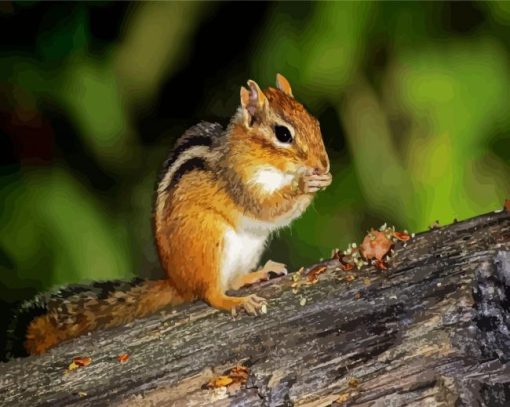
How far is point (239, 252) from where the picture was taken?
1.22 m

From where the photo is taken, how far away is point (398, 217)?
5.13ft

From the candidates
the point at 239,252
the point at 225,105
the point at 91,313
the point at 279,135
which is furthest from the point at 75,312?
the point at 225,105

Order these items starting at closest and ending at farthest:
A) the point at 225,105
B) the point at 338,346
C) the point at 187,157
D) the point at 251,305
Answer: the point at 338,346, the point at 251,305, the point at 187,157, the point at 225,105

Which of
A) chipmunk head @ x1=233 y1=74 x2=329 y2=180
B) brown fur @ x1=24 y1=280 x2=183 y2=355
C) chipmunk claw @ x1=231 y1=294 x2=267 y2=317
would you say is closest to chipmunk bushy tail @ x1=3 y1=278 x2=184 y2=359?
brown fur @ x1=24 y1=280 x2=183 y2=355

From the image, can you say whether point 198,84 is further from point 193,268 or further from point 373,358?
point 373,358

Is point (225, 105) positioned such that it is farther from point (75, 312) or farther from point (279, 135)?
point (75, 312)

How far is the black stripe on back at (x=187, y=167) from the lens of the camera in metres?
1.21

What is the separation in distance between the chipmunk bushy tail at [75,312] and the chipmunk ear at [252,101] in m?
0.29

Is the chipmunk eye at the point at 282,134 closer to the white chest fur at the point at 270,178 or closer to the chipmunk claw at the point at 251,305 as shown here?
the white chest fur at the point at 270,178

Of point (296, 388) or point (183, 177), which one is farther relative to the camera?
point (183, 177)

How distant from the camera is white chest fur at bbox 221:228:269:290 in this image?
1.19 metres

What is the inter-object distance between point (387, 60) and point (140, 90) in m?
0.50

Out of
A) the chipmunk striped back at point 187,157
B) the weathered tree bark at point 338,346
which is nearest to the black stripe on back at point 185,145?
the chipmunk striped back at point 187,157

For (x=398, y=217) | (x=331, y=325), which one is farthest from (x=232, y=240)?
(x=398, y=217)
